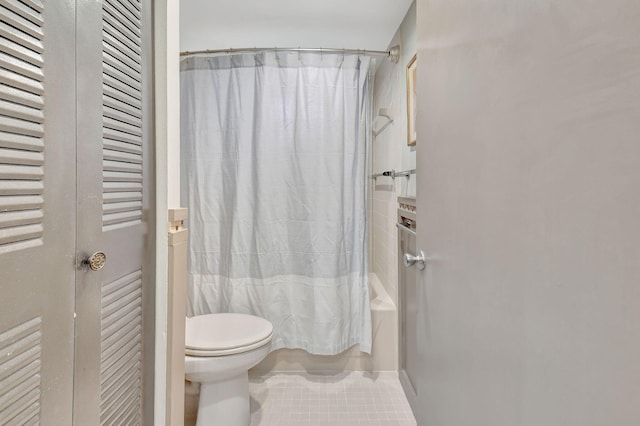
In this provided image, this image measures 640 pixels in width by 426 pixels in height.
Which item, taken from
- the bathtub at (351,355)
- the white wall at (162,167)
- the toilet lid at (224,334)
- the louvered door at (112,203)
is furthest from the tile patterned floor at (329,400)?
the louvered door at (112,203)

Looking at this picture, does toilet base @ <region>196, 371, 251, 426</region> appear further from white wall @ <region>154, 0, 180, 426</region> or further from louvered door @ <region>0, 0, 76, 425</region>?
louvered door @ <region>0, 0, 76, 425</region>

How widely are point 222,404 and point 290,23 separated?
2.04 m

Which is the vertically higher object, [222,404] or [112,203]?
[112,203]

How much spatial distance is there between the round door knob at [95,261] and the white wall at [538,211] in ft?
2.56

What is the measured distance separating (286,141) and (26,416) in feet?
5.64

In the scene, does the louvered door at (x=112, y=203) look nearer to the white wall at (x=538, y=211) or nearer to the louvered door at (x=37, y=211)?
the louvered door at (x=37, y=211)

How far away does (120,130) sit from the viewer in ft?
2.77

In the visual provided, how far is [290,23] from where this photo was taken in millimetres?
2027

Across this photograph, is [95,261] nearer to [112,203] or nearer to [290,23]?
[112,203]

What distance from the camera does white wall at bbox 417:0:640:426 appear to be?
1.31 ft

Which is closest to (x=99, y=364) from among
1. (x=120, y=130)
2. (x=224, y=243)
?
(x=120, y=130)

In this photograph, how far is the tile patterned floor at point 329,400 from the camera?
1743 millimetres

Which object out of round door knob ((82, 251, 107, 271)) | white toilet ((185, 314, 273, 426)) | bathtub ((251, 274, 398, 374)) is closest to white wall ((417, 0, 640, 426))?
round door knob ((82, 251, 107, 271))

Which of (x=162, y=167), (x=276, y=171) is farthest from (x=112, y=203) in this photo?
(x=276, y=171)
